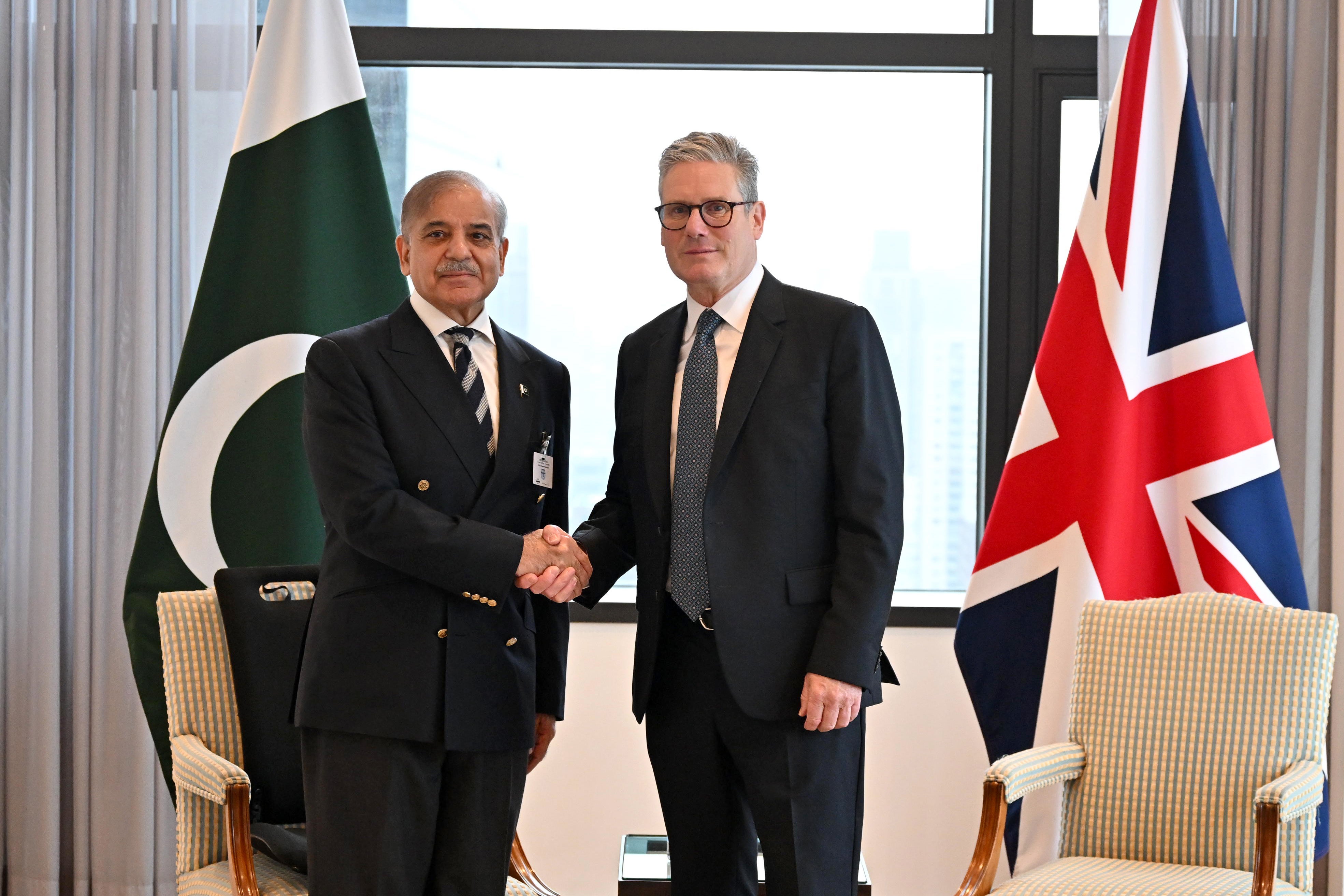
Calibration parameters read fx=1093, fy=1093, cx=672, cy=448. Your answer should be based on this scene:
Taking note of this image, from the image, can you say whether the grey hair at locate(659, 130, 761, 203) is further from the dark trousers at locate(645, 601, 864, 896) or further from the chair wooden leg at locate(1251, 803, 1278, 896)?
the chair wooden leg at locate(1251, 803, 1278, 896)

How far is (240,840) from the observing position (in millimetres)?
1938

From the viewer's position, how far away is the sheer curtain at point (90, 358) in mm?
3090

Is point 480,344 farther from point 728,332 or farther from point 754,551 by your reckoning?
point 754,551

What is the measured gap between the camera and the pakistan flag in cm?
276

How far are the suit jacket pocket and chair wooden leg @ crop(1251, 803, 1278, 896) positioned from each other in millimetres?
899

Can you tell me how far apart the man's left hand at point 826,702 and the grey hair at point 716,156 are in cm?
83

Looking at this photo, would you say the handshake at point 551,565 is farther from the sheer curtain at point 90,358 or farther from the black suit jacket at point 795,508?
the sheer curtain at point 90,358

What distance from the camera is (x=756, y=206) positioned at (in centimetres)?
193

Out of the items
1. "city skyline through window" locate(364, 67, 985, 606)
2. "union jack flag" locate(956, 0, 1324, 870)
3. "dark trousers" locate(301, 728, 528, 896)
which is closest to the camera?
"dark trousers" locate(301, 728, 528, 896)

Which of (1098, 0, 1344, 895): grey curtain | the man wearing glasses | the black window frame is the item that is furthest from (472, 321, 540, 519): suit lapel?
(1098, 0, 1344, 895): grey curtain

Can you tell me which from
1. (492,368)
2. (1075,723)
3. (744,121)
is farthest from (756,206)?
(744,121)

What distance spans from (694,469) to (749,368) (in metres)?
0.19

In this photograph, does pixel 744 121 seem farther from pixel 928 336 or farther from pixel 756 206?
pixel 756 206

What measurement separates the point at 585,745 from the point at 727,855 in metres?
1.45
